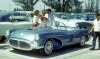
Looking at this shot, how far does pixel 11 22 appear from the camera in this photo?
11.8m

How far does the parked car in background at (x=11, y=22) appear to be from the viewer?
11.3 metres

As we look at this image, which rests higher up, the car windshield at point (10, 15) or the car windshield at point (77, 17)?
the car windshield at point (10, 15)

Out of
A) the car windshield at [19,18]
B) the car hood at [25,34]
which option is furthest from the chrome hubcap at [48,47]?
the car windshield at [19,18]

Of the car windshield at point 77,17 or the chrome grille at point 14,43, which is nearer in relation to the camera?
the chrome grille at point 14,43

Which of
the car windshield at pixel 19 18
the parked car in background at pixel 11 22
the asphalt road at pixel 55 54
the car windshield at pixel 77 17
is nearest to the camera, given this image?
the asphalt road at pixel 55 54

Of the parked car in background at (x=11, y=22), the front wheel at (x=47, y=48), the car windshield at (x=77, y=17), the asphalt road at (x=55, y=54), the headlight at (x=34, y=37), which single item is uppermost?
the parked car in background at (x=11, y=22)

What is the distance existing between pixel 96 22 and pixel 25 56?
3.57 metres

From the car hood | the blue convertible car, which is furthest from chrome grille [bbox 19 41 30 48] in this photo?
the car hood

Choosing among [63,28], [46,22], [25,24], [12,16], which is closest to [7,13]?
[12,16]

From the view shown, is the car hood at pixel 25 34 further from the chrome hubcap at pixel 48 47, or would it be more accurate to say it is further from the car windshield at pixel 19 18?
the car windshield at pixel 19 18

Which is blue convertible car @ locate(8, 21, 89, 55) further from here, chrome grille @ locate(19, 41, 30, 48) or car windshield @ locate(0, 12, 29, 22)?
car windshield @ locate(0, 12, 29, 22)

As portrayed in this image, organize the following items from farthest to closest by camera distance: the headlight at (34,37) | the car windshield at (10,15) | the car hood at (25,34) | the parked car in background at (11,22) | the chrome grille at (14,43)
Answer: the car windshield at (10,15)
the parked car in background at (11,22)
the chrome grille at (14,43)
the car hood at (25,34)
the headlight at (34,37)

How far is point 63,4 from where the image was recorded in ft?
175

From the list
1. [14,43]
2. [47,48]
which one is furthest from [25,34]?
[47,48]
